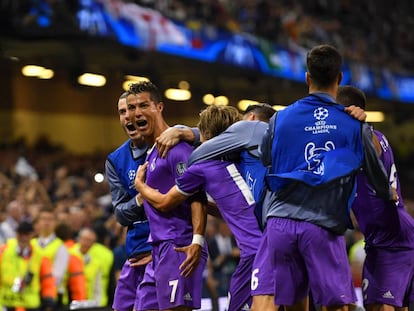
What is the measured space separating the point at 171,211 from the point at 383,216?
143 centimetres

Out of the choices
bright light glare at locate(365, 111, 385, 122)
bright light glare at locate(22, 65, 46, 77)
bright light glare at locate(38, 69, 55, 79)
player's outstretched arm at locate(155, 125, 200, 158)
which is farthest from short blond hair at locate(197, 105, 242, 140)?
bright light glare at locate(365, 111, 385, 122)

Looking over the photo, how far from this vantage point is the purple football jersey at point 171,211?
268 inches

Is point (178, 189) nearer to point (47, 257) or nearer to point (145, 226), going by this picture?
point (145, 226)

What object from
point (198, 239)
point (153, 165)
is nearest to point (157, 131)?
point (153, 165)

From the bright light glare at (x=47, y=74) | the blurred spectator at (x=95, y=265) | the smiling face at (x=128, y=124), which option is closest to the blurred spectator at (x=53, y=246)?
the blurred spectator at (x=95, y=265)

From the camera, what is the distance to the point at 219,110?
685 centimetres

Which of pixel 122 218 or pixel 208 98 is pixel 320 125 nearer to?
pixel 122 218

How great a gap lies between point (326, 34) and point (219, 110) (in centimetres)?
2349

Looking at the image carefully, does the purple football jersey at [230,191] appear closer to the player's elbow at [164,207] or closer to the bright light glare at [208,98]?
the player's elbow at [164,207]

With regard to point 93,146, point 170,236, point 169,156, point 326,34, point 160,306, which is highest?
point 326,34

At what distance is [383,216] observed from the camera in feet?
22.6

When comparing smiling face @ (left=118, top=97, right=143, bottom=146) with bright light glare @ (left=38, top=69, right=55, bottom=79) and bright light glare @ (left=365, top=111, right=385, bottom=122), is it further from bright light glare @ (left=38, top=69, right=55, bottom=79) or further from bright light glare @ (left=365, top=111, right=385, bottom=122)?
bright light glare @ (left=365, top=111, right=385, bottom=122)

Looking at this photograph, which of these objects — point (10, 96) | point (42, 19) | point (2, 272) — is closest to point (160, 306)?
point (2, 272)

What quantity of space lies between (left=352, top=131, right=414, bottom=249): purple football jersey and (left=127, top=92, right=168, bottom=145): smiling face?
4.82ft
